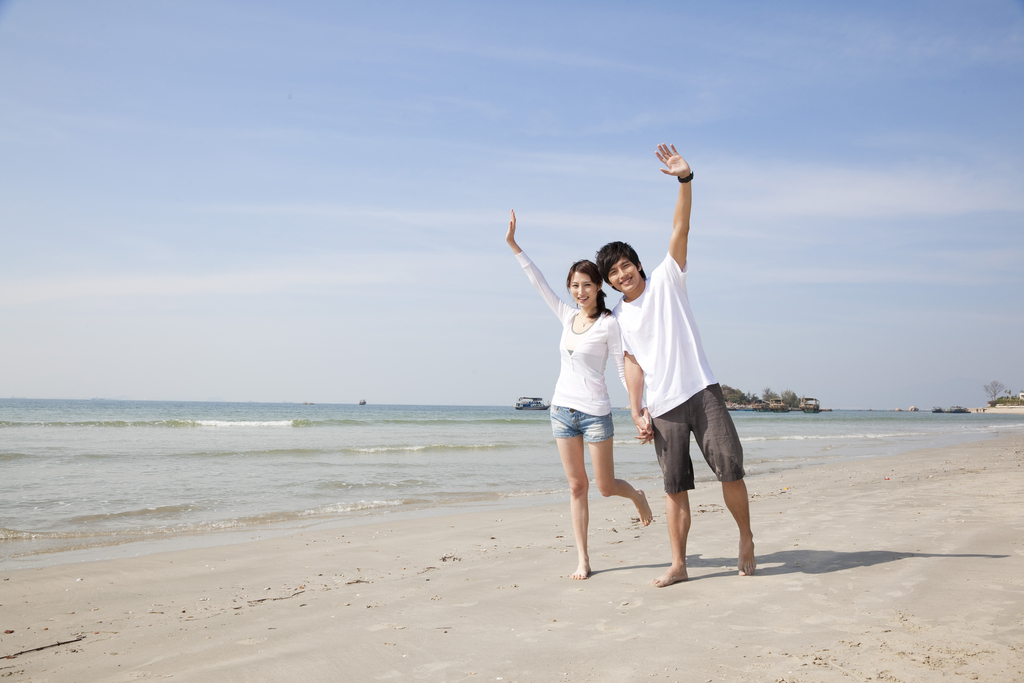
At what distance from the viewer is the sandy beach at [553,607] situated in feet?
7.94

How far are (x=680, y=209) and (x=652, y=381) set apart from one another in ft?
3.07

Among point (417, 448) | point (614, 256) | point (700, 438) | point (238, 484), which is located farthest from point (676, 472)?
point (417, 448)

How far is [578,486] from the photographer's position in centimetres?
384

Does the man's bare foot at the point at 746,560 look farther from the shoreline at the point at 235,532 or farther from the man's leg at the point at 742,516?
the shoreline at the point at 235,532

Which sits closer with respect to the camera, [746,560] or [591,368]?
[746,560]

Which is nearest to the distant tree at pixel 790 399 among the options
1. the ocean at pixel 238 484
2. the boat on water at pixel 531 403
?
the boat on water at pixel 531 403

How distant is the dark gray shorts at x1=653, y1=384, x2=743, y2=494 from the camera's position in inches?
128

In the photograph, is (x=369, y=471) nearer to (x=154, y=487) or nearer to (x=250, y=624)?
(x=154, y=487)

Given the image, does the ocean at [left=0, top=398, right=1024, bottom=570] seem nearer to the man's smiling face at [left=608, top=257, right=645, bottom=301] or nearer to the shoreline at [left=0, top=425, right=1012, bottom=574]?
the shoreline at [left=0, top=425, right=1012, bottom=574]

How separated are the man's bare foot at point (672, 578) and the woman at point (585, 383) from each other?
0.51 meters

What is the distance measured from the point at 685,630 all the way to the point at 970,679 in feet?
3.35

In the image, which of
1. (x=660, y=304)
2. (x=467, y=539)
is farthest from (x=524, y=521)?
(x=660, y=304)

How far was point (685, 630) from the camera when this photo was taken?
107 inches

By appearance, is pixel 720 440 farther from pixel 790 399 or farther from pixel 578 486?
pixel 790 399
